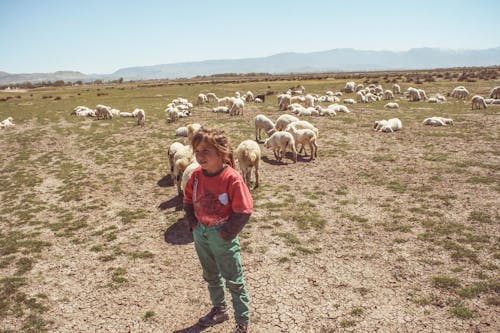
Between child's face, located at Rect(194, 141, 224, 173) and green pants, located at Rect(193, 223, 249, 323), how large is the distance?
3.15 feet

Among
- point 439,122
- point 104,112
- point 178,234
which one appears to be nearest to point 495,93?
point 439,122

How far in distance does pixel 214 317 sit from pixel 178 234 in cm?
402

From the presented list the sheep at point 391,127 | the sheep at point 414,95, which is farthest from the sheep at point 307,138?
the sheep at point 414,95

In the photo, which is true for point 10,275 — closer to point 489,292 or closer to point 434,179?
point 489,292

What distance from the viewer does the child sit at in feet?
14.4

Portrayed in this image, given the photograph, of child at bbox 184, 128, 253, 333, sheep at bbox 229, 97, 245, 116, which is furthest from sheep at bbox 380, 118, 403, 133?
child at bbox 184, 128, 253, 333

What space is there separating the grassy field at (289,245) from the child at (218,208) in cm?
154

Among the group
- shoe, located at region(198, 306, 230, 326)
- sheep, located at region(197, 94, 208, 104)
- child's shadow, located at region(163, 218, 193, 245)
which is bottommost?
shoe, located at region(198, 306, 230, 326)

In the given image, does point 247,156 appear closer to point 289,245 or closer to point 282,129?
point 289,245

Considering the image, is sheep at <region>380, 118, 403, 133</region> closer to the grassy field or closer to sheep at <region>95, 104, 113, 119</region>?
the grassy field

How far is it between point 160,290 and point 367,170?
1099 centimetres

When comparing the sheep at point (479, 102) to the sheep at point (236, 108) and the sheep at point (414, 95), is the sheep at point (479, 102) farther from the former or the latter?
the sheep at point (236, 108)

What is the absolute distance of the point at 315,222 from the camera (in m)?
9.69

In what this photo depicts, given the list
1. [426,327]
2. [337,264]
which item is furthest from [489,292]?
[337,264]
